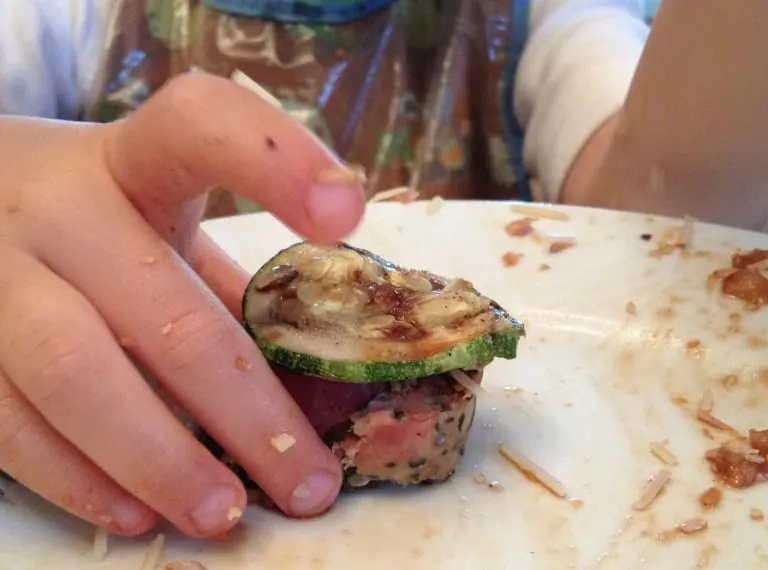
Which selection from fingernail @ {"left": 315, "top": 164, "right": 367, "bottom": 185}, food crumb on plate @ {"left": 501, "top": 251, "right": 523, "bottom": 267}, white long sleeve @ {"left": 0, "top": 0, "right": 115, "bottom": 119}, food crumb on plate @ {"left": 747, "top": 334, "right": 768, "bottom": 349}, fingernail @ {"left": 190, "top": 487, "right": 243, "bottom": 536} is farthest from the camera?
white long sleeve @ {"left": 0, "top": 0, "right": 115, "bottom": 119}

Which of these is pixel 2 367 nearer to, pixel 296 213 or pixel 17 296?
pixel 17 296

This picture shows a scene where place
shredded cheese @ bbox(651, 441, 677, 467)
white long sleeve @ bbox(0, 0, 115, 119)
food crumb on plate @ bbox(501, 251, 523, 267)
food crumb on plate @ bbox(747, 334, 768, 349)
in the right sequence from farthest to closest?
white long sleeve @ bbox(0, 0, 115, 119)
food crumb on plate @ bbox(501, 251, 523, 267)
food crumb on plate @ bbox(747, 334, 768, 349)
shredded cheese @ bbox(651, 441, 677, 467)

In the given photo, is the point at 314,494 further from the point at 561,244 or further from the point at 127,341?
the point at 561,244

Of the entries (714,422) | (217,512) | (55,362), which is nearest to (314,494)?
(217,512)

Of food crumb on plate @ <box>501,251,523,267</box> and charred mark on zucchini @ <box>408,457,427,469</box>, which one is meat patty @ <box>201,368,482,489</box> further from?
food crumb on plate @ <box>501,251,523,267</box>

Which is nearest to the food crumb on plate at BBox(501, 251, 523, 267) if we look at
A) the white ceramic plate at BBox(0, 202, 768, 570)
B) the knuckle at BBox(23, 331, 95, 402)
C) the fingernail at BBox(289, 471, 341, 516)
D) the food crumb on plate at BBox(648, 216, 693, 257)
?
the white ceramic plate at BBox(0, 202, 768, 570)

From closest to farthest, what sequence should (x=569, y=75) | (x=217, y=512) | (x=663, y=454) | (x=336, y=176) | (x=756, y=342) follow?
(x=336, y=176)
(x=217, y=512)
(x=663, y=454)
(x=756, y=342)
(x=569, y=75)

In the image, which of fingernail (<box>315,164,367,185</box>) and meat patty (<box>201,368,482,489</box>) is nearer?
fingernail (<box>315,164,367,185</box>)
